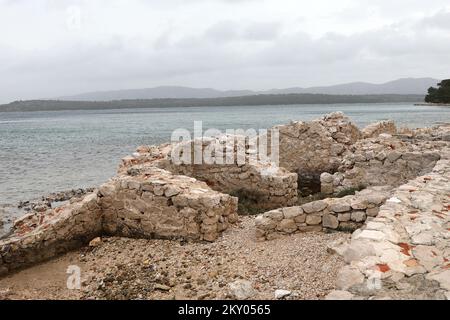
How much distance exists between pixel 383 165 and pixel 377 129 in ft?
24.8

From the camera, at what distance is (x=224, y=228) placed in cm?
884

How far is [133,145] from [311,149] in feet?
78.6

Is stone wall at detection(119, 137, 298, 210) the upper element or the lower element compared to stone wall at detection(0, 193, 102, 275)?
upper

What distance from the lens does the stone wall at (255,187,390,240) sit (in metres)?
7.93

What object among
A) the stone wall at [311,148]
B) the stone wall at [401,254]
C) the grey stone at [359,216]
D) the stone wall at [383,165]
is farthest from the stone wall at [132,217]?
the stone wall at [311,148]

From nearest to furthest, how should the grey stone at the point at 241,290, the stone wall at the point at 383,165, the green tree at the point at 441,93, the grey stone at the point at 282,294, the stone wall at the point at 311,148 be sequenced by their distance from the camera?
the grey stone at the point at 282,294 → the grey stone at the point at 241,290 → the stone wall at the point at 383,165 → the stone wall at the point at 311,148 → the green tree at the point at 441,93

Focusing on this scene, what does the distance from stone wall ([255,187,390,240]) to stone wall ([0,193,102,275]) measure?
368 cm

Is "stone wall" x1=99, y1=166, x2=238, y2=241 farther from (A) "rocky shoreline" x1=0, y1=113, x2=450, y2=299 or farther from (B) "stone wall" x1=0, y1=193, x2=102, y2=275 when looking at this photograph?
(B) "stone wall" x1=0, y1=193, x2=102, y2=275

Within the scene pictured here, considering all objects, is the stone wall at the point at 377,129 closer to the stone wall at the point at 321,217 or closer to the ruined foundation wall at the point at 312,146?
the ruined foundation wall at the point at 312,146

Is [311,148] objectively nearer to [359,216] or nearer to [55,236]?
[359,216]

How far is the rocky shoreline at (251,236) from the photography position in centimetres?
568

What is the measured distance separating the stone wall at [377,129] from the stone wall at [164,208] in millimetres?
10759

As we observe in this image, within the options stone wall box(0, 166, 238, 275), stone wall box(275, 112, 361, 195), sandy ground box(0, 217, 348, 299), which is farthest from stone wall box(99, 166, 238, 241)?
stone wall box(275, 112, 361, 195)
